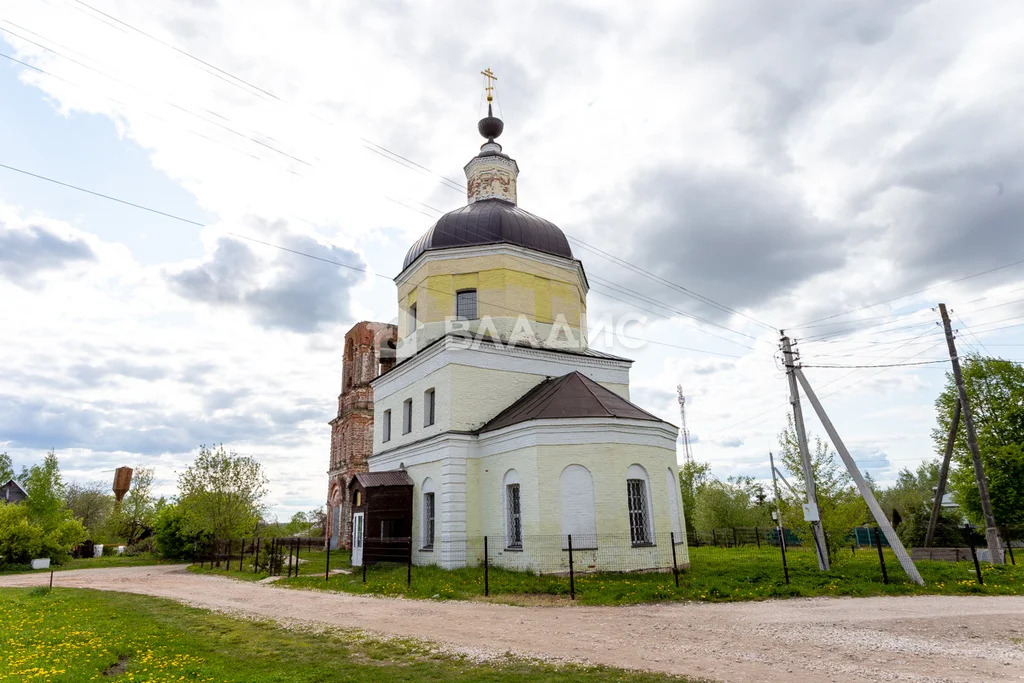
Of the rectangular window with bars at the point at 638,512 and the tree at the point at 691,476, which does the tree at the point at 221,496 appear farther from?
the tree at the point at 691,476

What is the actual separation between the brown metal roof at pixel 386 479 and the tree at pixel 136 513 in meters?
25.7

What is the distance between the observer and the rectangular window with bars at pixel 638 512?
54.8ft

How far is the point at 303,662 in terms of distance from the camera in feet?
25.4

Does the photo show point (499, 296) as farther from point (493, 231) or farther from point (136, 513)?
point (136, 513)

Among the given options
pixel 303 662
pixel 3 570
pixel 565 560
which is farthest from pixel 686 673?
pixel 3 570

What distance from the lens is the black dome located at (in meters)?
22.2

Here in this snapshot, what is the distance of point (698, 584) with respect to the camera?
534 inches

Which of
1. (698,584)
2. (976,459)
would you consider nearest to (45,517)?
(698,584)

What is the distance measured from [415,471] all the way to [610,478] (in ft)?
25.0

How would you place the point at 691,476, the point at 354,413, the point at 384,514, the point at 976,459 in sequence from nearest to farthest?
the point at 976,459 → the point at 384,514 → the point at 354,413 → the point at 691,476

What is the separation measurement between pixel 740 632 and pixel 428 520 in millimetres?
12749

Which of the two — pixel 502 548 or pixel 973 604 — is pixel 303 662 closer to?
pixel 502 548

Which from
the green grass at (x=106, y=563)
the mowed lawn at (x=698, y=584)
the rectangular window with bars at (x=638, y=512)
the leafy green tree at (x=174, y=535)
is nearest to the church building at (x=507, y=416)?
the rectangular window with bars at (x=638, y=512)

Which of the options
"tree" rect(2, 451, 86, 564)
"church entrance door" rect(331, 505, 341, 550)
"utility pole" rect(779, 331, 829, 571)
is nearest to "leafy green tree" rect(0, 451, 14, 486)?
"tree" rect(2, 451, 86, 564)
